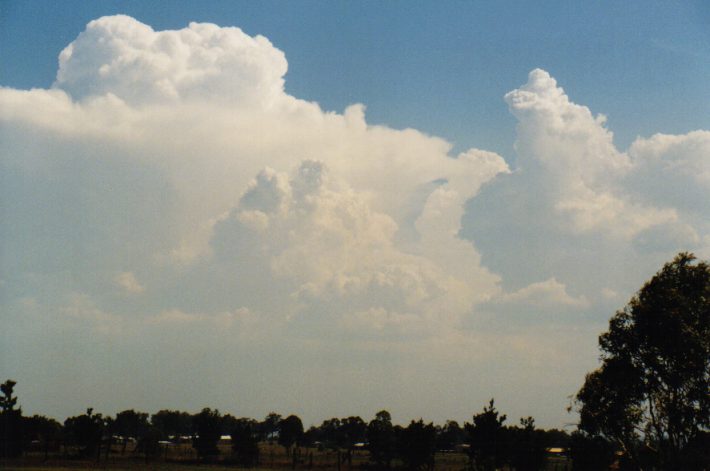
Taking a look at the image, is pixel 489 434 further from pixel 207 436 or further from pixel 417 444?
pixel 207 436

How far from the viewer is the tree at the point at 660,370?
3497 centimetres

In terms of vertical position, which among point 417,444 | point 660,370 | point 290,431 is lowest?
point 290,431

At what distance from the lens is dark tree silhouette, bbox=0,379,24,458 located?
82312mm

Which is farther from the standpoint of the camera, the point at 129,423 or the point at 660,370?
the point at 129,423

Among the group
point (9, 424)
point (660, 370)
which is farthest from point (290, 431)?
point (660, 370)

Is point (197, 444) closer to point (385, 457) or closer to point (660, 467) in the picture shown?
point (385, 457)

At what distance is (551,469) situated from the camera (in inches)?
4518

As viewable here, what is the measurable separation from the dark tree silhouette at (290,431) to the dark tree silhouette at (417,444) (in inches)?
3248

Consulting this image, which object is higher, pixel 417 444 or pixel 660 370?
pixel 660 370

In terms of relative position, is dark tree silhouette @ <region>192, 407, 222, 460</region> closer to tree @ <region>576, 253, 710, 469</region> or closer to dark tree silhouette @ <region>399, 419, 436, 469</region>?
dark tree silhouette @ <region>399, 419, 436, 469</region>

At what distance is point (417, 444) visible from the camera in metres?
77.2

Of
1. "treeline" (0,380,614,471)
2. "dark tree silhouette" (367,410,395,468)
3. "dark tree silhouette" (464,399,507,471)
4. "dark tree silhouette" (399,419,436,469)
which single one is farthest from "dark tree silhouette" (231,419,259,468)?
"dark tree silhouette" (464,399,507,471)

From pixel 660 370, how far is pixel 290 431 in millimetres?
132774

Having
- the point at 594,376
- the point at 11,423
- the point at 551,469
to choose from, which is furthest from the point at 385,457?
the point at 594,376
